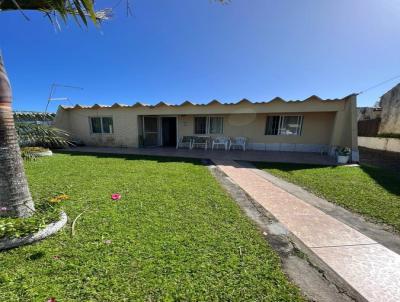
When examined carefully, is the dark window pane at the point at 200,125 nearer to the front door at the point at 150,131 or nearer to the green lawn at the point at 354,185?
the front door at the point at 150,131

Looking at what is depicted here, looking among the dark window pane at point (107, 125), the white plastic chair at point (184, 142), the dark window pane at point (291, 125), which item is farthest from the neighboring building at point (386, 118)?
the dark window pane at point (107, 125)

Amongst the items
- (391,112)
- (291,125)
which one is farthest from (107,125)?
(391,112)

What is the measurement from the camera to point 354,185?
5297 millimetres

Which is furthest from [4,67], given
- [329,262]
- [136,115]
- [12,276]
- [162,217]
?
[136,115]

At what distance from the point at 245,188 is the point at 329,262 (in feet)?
9.11

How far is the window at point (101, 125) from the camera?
13094 millimetres

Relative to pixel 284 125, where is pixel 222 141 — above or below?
below

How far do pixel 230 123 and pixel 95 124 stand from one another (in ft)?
31.2

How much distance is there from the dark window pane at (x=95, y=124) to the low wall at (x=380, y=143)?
1951cm

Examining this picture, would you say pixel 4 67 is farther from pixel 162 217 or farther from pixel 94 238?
pixel 162 217

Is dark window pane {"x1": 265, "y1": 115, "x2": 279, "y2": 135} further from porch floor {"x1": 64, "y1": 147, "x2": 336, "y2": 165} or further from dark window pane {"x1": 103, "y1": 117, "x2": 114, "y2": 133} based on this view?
dark window pane {"x1": 103, "y1": 117, "x2": 114, "y2": 133}

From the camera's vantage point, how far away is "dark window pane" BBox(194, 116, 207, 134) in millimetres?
12688

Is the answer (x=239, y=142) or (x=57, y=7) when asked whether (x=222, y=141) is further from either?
(x=57, y=7)

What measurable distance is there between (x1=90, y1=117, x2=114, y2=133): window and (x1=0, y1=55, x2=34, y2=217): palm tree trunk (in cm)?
1097
